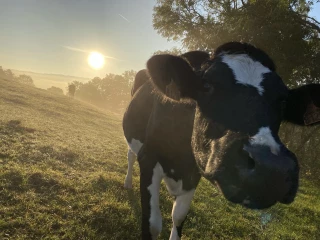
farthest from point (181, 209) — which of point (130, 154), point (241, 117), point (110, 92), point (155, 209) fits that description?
point (110, 92)

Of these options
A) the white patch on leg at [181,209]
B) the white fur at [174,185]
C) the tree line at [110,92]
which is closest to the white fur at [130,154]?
the white fur at [174,185]

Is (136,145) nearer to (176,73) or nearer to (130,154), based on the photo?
(130,154)

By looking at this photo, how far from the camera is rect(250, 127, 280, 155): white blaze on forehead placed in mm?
2033

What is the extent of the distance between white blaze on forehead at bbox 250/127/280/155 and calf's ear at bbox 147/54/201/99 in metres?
0.95

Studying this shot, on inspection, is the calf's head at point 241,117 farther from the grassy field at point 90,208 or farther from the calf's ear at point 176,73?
the grassy field at point 90,208

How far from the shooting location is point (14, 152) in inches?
298

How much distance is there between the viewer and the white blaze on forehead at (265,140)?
6.67 feet

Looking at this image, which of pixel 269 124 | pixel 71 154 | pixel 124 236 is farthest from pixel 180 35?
pixel 269 124

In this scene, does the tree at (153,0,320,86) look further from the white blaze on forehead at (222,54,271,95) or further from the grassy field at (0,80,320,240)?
the white blaze on forehead at (222,54,271,95)

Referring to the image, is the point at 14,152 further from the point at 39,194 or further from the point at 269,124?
the point at 269,124

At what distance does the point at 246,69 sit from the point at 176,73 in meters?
0.69

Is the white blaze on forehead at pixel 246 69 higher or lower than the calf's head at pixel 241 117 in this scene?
higher

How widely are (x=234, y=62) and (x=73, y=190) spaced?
4151 millimetres

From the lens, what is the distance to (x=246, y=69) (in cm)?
282
